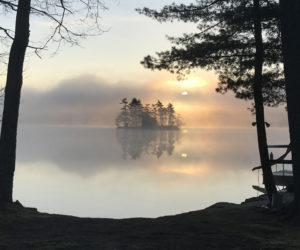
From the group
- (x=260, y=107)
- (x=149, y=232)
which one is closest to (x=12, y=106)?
(x=149, y=232)

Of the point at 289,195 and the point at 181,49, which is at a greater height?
the point at 181,49

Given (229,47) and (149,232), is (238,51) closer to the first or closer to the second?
(229,47)

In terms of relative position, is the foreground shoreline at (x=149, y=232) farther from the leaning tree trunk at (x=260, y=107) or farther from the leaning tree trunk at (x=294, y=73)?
the leaning tree trunk at (x=260, y=107)

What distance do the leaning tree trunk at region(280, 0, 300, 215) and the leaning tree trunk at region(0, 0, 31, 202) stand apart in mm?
6959

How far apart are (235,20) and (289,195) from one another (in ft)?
18.9

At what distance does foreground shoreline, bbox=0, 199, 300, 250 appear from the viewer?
22.7 ft

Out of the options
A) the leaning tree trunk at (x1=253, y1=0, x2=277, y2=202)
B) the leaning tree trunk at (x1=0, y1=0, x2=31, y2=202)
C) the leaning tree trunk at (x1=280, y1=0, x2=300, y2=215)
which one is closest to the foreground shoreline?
the leaning tree trunk at (x1=0, y1=0, x2=31, y2=202)

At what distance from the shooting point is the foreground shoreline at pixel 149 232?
693 centimetres

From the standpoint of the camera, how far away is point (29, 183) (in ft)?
219

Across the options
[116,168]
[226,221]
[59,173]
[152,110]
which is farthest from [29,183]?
[152,110]

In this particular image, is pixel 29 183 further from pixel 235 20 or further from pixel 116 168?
pixel 235 20

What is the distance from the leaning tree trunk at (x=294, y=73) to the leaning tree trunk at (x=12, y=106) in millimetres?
6959

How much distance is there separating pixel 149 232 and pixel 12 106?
5.48 metres

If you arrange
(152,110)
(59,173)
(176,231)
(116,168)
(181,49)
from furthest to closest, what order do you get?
1. (152,110)
2. (116,168)
3. (59,173)
4. (181,49)
5. (176,231)
